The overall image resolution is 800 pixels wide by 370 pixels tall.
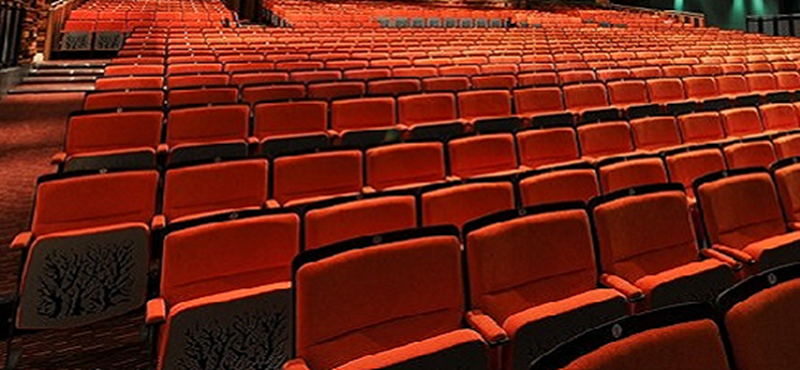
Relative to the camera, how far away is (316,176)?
3.57 feet

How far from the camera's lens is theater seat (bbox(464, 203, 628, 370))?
22.5 inches

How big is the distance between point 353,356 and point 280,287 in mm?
135

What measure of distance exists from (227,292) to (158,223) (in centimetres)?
27

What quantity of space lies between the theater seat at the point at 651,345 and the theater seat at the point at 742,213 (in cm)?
46

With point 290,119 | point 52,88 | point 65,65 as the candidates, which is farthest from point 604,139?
point 65,65

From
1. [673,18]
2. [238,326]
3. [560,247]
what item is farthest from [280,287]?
[673,18]

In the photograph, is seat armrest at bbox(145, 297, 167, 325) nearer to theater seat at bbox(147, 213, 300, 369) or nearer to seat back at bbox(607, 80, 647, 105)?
theater seat at bbox(147, 213, 300, 369)

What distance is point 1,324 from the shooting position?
76cm

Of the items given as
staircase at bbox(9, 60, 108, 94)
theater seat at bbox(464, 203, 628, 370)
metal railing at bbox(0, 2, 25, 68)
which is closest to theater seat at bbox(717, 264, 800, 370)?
theater seat at bbox(464, 203, 628, 370)

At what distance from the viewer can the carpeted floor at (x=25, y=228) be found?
76 cm

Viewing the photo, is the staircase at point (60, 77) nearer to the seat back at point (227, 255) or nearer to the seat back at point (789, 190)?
the seat back at point (227, 255)

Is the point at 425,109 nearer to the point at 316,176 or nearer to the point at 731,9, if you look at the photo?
the point at 316,176

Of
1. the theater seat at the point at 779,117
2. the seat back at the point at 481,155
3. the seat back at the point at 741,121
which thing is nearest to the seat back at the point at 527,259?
the seat back at the point at 481,155

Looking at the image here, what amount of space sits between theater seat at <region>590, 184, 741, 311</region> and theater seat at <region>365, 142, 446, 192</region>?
451 millimetres
